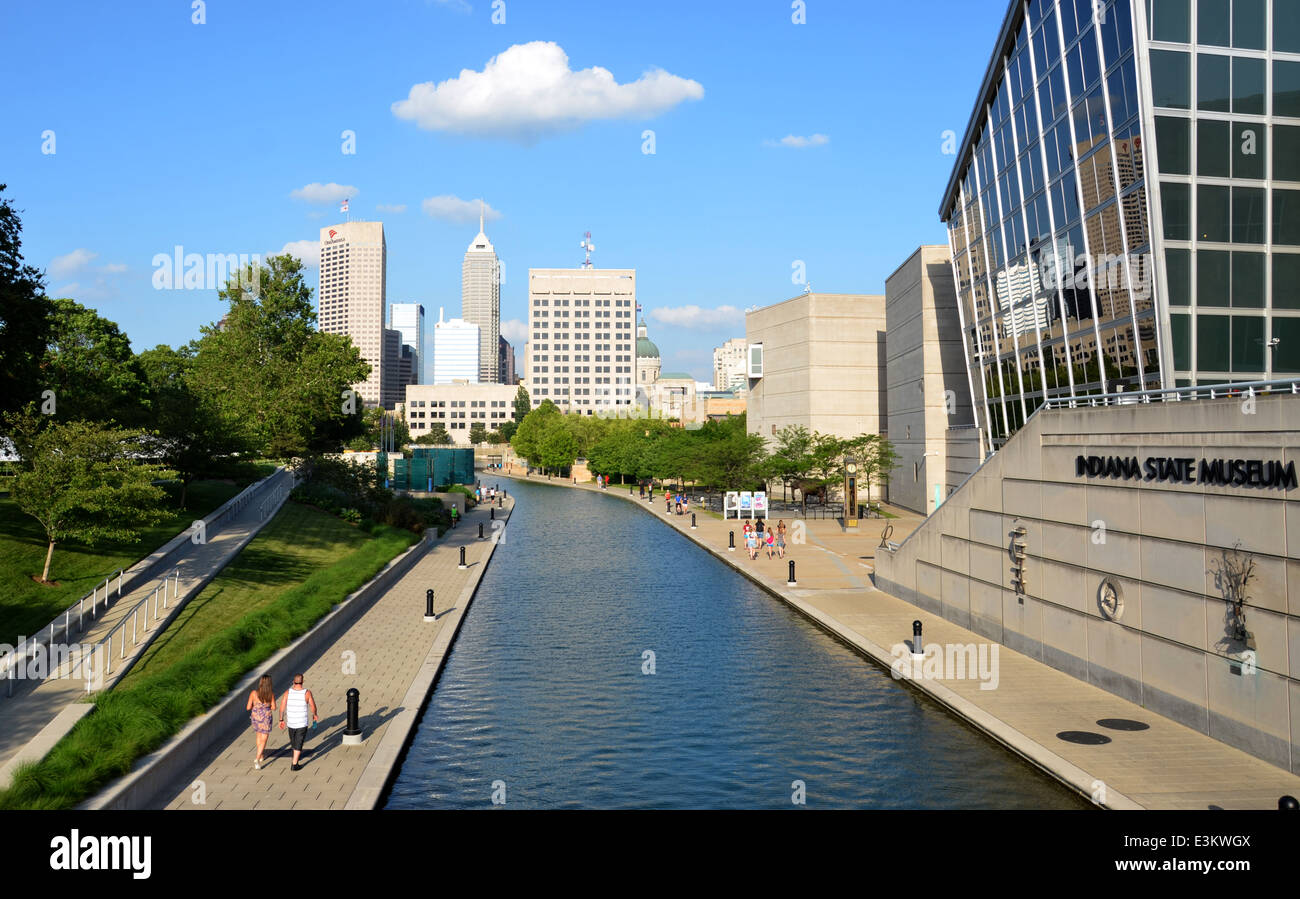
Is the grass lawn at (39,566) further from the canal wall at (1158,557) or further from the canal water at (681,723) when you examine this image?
the canal wall at (1158,557)

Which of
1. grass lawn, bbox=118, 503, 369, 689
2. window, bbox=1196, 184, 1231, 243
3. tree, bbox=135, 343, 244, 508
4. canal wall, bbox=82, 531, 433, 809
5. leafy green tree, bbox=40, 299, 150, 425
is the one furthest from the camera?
leafy green tree, bbox=40, 299, 150, 425

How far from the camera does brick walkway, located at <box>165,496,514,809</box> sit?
13500mm

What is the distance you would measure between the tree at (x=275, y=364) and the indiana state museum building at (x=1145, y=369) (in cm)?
3576

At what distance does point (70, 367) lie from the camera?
5338 cm

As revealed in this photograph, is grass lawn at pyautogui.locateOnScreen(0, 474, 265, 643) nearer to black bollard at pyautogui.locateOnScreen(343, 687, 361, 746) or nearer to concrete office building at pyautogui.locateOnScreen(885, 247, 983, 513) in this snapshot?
black bollard at pyautogui.locateOnScreen(343, 687, 361, 746)

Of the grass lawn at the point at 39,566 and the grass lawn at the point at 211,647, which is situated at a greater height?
the grass lawn at the point at 39,566

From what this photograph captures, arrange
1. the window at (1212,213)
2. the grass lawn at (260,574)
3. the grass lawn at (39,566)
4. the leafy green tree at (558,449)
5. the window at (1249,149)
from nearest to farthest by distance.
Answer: the grass lawn at (39,566)
the grass lawn at (260,574)
the window at (1249,149)
the window at (1212,213)
the leafy green tree at (558,449)

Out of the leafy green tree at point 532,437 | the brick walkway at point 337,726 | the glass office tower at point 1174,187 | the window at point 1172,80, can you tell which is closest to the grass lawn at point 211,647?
the brick walkway at point 337,726

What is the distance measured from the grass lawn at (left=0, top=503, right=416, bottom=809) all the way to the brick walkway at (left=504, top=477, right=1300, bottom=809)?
526 inches

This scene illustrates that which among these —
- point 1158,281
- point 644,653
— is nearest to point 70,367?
point 644,653

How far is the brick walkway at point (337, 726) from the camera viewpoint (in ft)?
44.3

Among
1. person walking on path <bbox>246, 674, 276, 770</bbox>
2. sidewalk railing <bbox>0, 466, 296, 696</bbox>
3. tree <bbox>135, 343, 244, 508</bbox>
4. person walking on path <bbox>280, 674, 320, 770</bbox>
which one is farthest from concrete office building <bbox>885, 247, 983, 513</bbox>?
person walking on path <bbox>246, 674, 276, 770</bbox>

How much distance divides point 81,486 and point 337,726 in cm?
1264

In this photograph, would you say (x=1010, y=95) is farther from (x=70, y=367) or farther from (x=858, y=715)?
(x=70, y=367)
